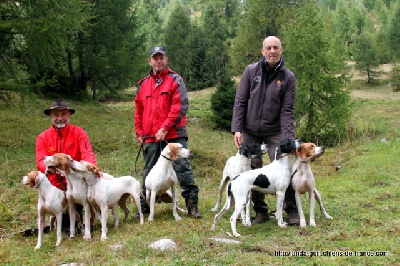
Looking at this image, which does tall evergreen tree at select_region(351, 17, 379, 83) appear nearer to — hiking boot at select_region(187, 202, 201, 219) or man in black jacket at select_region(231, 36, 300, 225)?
man in black jacket at select_region(231, 36, 300, 225)

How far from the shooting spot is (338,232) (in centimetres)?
583

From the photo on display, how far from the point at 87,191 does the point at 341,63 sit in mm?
16472

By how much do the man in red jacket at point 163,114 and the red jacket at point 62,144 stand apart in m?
1.12

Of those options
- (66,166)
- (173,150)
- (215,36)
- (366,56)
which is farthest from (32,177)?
(366,56)

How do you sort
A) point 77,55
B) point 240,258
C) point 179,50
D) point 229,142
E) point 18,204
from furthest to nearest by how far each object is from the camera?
point 179,50
point 77,55
point 229,142
point 18,204
point 240,258

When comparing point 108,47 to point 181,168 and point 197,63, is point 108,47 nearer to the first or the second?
point 197,63

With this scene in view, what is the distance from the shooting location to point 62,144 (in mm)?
6223

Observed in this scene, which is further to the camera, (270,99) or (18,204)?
(18,204)

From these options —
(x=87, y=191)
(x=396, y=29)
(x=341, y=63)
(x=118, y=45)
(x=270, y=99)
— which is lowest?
(x=87, y=191)

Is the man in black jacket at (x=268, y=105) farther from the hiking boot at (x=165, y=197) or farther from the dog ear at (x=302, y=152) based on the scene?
the hiking boot at (x=165, y=197)

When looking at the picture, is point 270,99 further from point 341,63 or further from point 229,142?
point 341,63

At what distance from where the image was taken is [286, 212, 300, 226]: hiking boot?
641 centimetres

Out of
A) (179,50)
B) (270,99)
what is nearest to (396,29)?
(179,50)

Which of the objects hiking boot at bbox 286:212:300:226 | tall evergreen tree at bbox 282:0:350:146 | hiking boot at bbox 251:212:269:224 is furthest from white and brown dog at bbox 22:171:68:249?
tall evergreen tree at bbox 282:0:350:146
